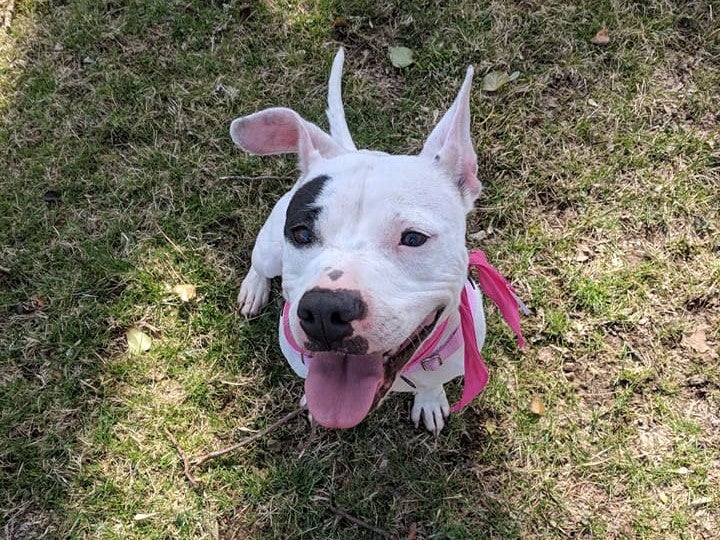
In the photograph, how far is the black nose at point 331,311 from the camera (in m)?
2.13

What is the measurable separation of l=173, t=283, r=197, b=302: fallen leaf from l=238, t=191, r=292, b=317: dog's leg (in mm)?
324

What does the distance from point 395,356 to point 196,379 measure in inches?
76.6

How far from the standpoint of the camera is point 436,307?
243 cm

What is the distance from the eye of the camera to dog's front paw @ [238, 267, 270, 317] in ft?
13.1

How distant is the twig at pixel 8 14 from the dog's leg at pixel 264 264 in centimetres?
296

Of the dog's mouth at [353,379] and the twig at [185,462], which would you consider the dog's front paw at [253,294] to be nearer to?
the twig at [185,462]

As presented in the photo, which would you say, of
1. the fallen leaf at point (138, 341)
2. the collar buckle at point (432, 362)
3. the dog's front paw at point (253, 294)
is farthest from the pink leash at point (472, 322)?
the fallen leaf at point (138, 341)

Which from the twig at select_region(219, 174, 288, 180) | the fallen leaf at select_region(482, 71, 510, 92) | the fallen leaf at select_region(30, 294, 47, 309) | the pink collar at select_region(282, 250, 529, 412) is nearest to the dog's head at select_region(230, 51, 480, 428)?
the pink collar at select_region(282, 250, 529, 412)

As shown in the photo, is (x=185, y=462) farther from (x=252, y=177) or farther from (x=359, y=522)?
(x=252, y=177)

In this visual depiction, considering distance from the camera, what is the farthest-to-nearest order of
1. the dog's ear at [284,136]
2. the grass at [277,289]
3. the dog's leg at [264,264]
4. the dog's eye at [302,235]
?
the grass at [277,289], the dog's leg at [264,264], the dog's ear at [284,136], the dog's eye at [302,235]

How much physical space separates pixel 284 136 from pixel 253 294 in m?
1.39

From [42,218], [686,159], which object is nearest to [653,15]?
[686,159]

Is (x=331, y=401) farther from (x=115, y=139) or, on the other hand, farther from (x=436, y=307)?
(x=115, y=139)

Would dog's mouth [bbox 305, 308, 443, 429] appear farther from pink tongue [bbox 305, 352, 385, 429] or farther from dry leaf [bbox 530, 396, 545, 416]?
dry leaf [bbox 530, 396, 545, 416]
